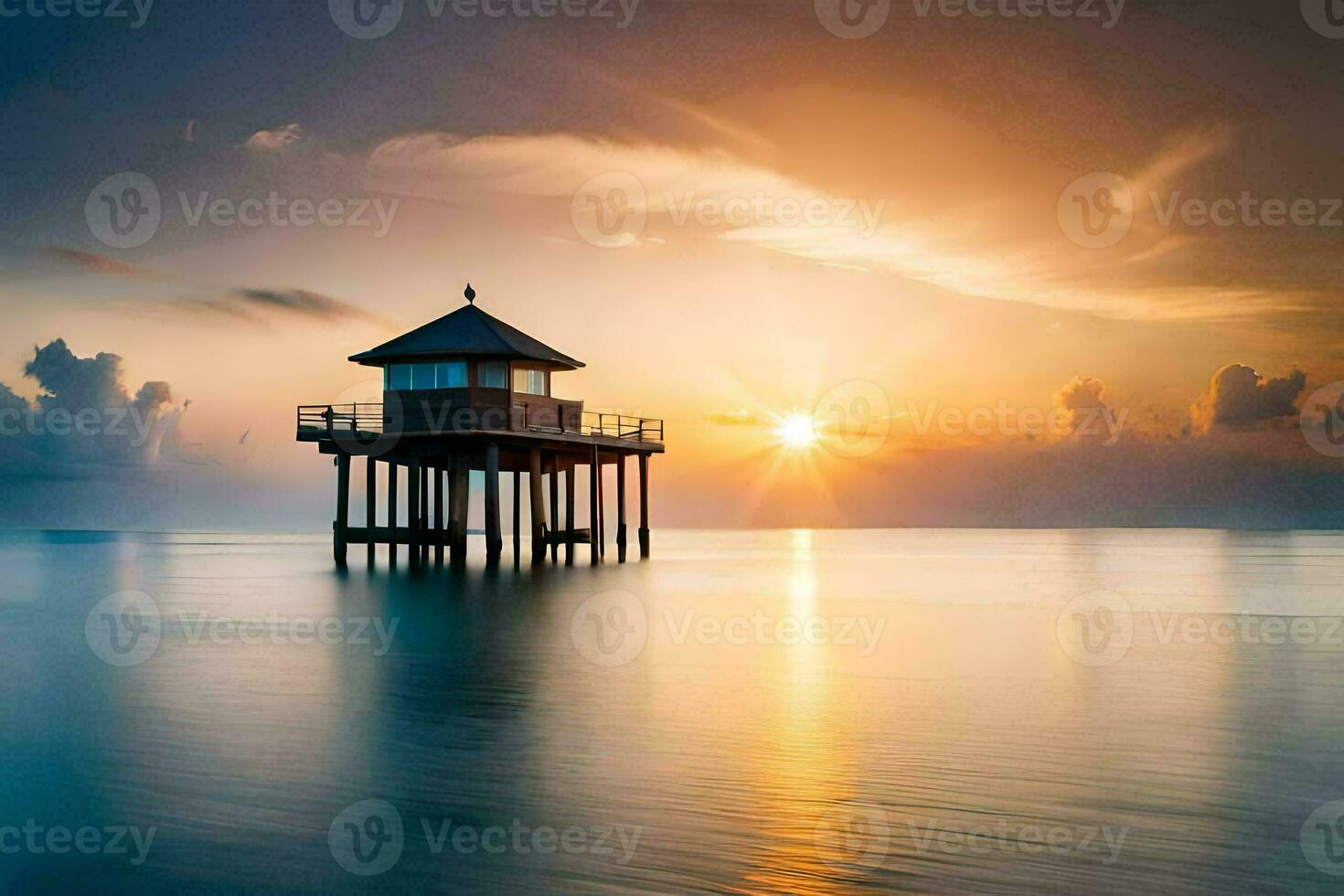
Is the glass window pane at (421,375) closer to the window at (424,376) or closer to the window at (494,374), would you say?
the window at (424,376)

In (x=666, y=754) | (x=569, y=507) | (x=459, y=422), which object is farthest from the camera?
(x=569, y=507)

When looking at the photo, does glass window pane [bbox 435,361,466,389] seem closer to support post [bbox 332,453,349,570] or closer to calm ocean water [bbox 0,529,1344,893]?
support post [bbox 332,453,349,570]

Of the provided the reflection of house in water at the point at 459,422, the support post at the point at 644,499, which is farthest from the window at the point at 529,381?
the support post at the point at 644,499

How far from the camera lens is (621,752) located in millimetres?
12695

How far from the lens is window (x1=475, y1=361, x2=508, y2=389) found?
38.7 metres

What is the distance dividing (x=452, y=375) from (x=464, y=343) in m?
1.22

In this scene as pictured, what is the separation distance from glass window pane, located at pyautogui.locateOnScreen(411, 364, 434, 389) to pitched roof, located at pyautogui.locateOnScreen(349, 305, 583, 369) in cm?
43

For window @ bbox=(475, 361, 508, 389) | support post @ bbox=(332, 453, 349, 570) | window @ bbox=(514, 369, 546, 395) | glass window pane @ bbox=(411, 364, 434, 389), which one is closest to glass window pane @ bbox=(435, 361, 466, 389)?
glass window pane @ bbox=(411, 364, 434, 389)

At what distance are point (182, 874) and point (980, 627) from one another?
21.2m

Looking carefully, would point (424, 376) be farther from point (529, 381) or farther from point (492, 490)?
point (492, 490)

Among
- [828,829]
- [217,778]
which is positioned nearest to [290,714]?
[217,778]

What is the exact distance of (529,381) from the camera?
39969mm

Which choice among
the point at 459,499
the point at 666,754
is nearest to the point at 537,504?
the point at 459,499

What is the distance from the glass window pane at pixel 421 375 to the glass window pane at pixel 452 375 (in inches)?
16.9
